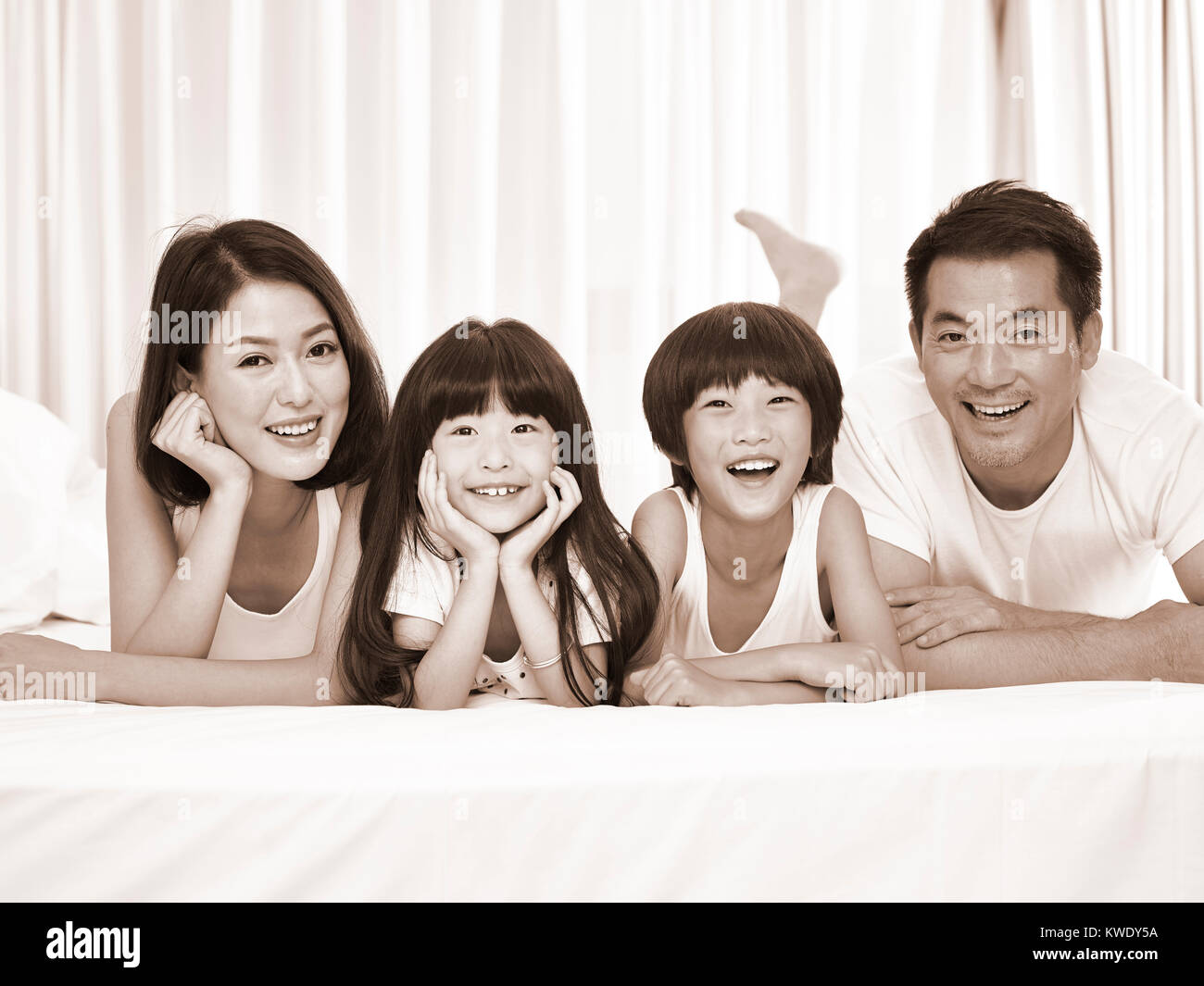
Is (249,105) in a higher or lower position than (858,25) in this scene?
lower

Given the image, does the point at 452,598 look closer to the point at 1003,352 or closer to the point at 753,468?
the point at 753,468

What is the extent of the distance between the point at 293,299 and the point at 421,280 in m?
1.66

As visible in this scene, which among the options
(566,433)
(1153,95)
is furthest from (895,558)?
(1153,95)

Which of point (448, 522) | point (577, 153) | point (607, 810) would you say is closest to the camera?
point (607, 810)

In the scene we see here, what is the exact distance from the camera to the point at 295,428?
59.1 inches

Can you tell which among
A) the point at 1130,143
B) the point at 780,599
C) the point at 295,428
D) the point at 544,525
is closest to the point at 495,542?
the point at 544,525

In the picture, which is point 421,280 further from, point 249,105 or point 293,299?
point 293,299

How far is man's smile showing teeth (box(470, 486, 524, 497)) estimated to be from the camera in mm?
1424

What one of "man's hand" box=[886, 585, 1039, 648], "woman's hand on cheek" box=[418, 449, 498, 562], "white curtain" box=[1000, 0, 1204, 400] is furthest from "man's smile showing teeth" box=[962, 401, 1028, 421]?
"white curtain" box=[1000, 0, 1204, 400]

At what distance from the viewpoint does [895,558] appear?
5.57 feet

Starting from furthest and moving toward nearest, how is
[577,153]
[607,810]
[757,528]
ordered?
[577,153], [757,528], [607,810]

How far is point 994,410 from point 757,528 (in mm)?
428
